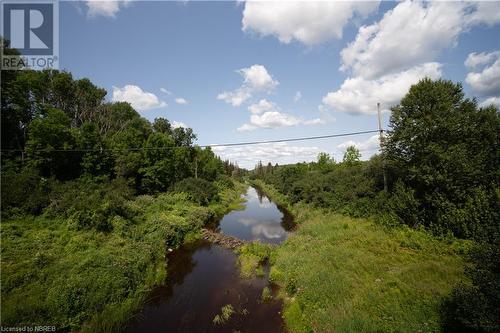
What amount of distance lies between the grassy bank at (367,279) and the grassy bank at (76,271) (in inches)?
313

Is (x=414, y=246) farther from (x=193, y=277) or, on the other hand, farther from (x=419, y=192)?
(x=193, y=277)

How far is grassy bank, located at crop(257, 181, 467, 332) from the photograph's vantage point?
7.90 meters

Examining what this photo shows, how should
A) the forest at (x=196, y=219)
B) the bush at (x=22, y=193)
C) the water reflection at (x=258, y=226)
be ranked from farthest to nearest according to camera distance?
the water reflection at (x=258, y=226) < the bush at (x=22, y=193) < the forest at (x=196, y=219)

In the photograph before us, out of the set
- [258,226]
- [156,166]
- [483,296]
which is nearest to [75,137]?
[156,166]

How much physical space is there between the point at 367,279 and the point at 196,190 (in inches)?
1019

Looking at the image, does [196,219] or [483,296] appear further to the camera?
[196,219]

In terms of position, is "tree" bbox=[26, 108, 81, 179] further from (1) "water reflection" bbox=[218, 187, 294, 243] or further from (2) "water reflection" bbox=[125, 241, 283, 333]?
(1) "water reflection" bbox=[218, 187, 294, 243]

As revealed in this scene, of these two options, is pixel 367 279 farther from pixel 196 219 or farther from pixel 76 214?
pixel 76 214

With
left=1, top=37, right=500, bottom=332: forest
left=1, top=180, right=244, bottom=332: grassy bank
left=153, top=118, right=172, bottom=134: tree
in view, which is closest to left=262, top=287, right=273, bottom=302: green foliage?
left=1, top=37, right=500, bottom=332: forest

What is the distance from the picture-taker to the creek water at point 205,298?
998 centimetres

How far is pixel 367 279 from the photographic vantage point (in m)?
10.3

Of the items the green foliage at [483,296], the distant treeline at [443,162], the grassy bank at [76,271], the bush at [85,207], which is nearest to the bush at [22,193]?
the bush at [85,207]

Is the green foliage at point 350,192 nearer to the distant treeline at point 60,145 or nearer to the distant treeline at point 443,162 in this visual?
the distant treeline at point 443,162

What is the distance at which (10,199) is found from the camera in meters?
15.4
